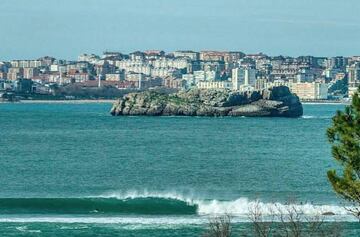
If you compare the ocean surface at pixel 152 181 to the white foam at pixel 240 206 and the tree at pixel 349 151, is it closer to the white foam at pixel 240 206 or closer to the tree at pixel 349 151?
the white foam at pixel 240 206

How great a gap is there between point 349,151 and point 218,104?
10315 cm

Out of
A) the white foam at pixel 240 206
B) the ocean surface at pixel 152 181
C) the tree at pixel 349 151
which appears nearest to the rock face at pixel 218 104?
the ocean surface at pixel 152 181

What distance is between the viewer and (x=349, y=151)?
18875 mm

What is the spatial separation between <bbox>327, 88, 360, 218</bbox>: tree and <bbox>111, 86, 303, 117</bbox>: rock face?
100623 mm

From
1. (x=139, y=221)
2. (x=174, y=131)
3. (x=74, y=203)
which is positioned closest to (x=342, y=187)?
(x=139, y=221)

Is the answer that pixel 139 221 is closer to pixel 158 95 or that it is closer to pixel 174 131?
pixel 174 131

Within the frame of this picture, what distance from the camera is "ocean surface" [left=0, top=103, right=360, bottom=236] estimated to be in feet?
96.6

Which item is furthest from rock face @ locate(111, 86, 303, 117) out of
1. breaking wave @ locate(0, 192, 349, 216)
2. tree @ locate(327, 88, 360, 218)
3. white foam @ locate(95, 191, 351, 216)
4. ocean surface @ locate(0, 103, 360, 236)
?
tree @ locate(327, 88, 360, 218)

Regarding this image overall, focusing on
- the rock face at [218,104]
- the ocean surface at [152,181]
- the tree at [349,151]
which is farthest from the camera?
the rock face at [218,104]

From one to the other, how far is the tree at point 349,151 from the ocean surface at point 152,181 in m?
6.86

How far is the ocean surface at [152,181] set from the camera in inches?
1159

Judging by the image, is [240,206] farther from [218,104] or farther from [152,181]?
[218,104]

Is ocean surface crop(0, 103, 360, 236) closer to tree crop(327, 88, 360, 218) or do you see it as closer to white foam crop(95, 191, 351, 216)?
white foam crop(95, 191, 351, 216)

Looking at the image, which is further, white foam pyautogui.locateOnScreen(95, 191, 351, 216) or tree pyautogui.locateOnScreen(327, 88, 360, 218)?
white foam pyautogui.locateOnScreen(95, 191, 351, 216)
